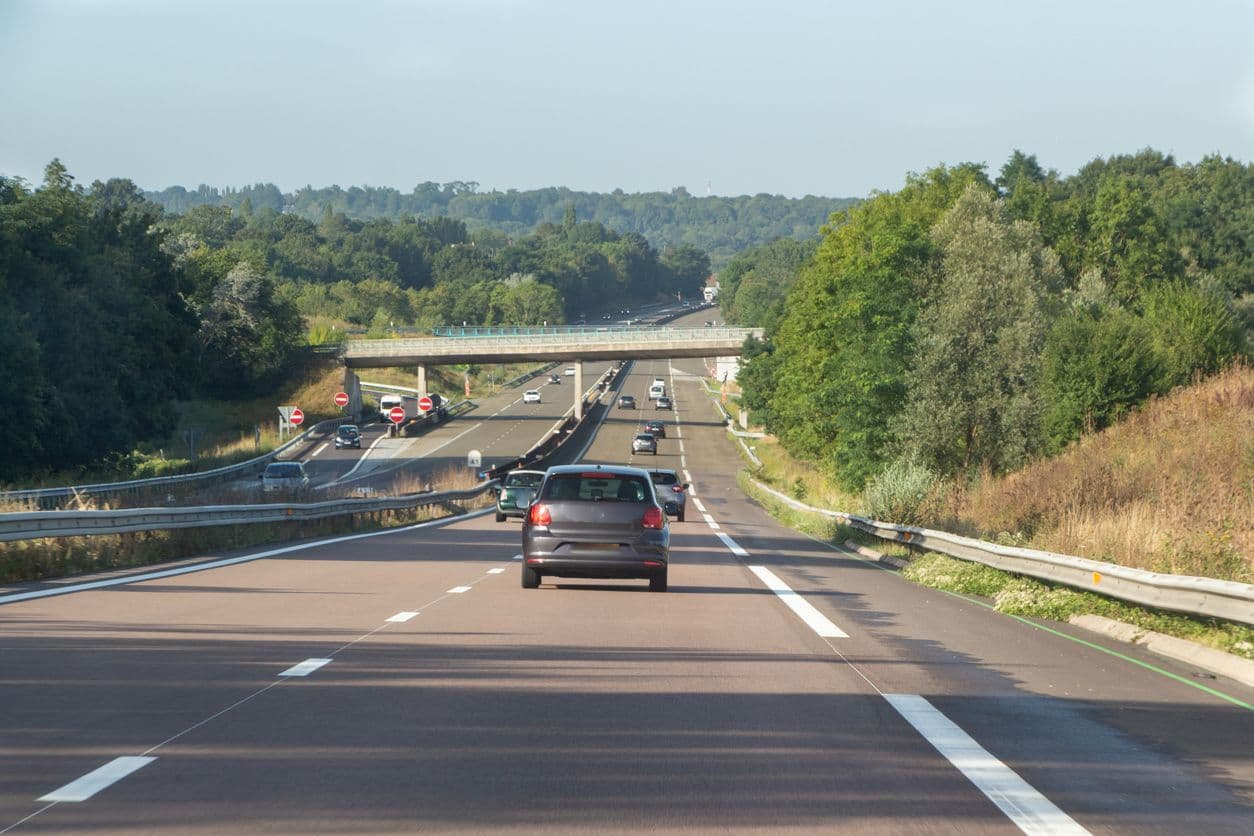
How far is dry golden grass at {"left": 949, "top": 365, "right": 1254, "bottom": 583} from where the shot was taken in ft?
49.5

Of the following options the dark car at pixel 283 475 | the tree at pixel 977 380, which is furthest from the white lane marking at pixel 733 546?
the dark car at pixel 283 475

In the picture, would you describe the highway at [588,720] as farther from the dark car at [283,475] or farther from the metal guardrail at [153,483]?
the dark car at [283,475]

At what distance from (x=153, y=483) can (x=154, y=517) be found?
27242 millimetres

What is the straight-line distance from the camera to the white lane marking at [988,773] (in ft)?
20.6

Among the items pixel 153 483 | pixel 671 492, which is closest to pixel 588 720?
pixel 671 492

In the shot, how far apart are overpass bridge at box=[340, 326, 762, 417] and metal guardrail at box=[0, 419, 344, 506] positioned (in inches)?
591

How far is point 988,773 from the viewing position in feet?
23.7

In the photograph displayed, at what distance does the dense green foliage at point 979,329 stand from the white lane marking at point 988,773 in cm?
3654

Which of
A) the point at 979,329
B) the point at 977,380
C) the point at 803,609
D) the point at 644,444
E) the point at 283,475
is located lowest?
the point at 644,444

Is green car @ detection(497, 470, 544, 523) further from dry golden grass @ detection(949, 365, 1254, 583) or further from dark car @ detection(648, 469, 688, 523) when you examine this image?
dry golden grass @ detection(949, 365, 1254, 583)

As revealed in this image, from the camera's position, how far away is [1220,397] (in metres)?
35.8

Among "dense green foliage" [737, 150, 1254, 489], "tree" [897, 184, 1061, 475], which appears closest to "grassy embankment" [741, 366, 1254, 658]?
"dense green foliage" [737, 150, 1254, 489]

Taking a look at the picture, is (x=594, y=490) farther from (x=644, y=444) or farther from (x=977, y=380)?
(x=644, y=444)

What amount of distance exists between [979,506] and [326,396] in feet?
290
